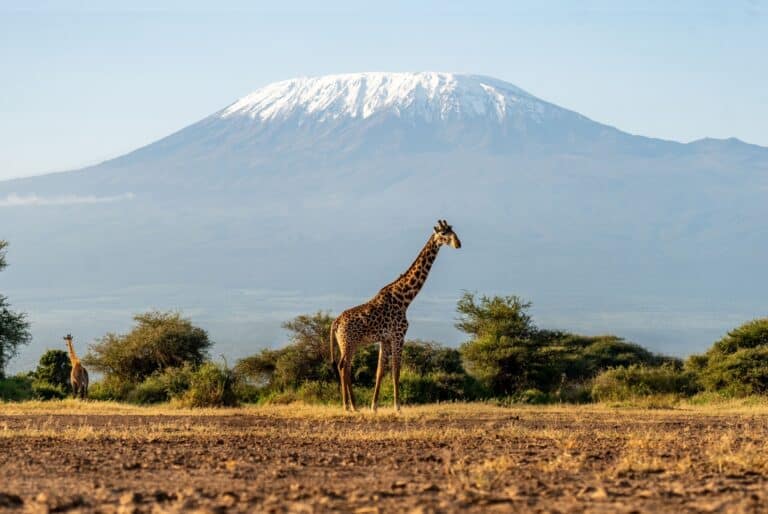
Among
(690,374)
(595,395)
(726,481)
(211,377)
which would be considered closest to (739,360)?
(690,374)

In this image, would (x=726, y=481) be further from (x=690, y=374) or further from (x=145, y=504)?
(x=690, y=374)

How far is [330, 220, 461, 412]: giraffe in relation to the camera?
23594 mm

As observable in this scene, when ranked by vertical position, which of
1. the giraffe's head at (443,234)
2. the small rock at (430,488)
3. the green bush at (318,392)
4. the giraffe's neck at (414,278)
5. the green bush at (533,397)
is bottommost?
the small rock at (430,488)

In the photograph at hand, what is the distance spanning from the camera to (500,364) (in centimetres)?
3359

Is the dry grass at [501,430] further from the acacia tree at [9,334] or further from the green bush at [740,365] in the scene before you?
the acacia tree at [9,334]

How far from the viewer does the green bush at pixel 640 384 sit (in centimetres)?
3066

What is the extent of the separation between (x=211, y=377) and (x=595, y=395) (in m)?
8.99

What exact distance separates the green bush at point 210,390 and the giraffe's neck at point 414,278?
5.24 meters

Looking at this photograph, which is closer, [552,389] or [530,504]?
[530,504]

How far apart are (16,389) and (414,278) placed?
13.4 m

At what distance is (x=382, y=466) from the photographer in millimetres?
13695

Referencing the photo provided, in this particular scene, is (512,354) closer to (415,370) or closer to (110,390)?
(415,370)

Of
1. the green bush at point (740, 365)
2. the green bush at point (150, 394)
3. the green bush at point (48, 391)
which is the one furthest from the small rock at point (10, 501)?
the green bush at point (740, 365)

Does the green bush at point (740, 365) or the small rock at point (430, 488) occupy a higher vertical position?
the green bush at point (740, 365)
